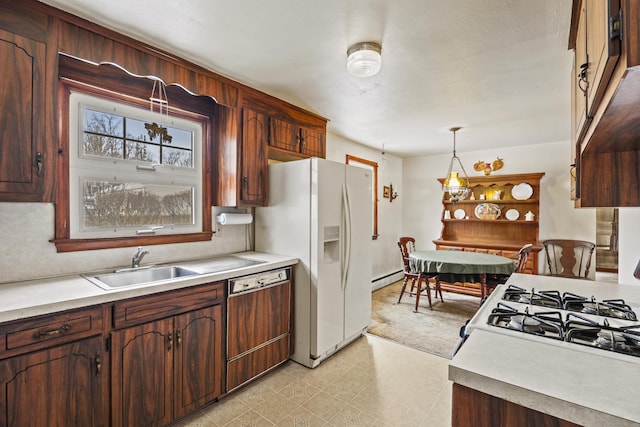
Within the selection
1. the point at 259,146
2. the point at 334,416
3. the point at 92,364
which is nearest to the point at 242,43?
the point at 259,146

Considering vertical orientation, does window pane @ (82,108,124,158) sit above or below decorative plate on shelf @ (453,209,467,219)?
above

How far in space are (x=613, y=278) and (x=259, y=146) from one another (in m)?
4.63

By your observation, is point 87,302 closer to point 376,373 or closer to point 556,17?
point 376,373

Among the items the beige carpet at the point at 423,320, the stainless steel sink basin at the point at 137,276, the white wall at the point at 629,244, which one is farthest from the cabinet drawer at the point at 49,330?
the white wall at the point at 629,244

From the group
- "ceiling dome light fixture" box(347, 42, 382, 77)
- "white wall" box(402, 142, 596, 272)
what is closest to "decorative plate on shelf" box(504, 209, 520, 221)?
"white wall" box(402, 142, 596, 272)

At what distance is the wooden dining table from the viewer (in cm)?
348

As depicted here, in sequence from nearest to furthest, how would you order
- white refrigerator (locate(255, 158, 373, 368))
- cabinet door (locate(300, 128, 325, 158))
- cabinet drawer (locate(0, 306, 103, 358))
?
cabinet drawer (locate(0, 306, 103, 358)) < white refrigerator (locate(255, 158, 373, 368)) < cabinet door (locate(300, 128, 325, 158))

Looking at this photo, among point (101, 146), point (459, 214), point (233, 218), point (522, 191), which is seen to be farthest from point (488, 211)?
point (101, 146)

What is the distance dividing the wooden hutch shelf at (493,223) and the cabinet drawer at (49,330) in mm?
4715

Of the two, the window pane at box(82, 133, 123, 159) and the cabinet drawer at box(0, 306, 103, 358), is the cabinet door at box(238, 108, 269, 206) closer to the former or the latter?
the window pane at box(82, 133, 123, 159)

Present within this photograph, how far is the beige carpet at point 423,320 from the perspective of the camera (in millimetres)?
3115

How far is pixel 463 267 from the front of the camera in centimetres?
353

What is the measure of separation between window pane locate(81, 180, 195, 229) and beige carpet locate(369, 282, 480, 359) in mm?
2365

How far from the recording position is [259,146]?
2779 mm
